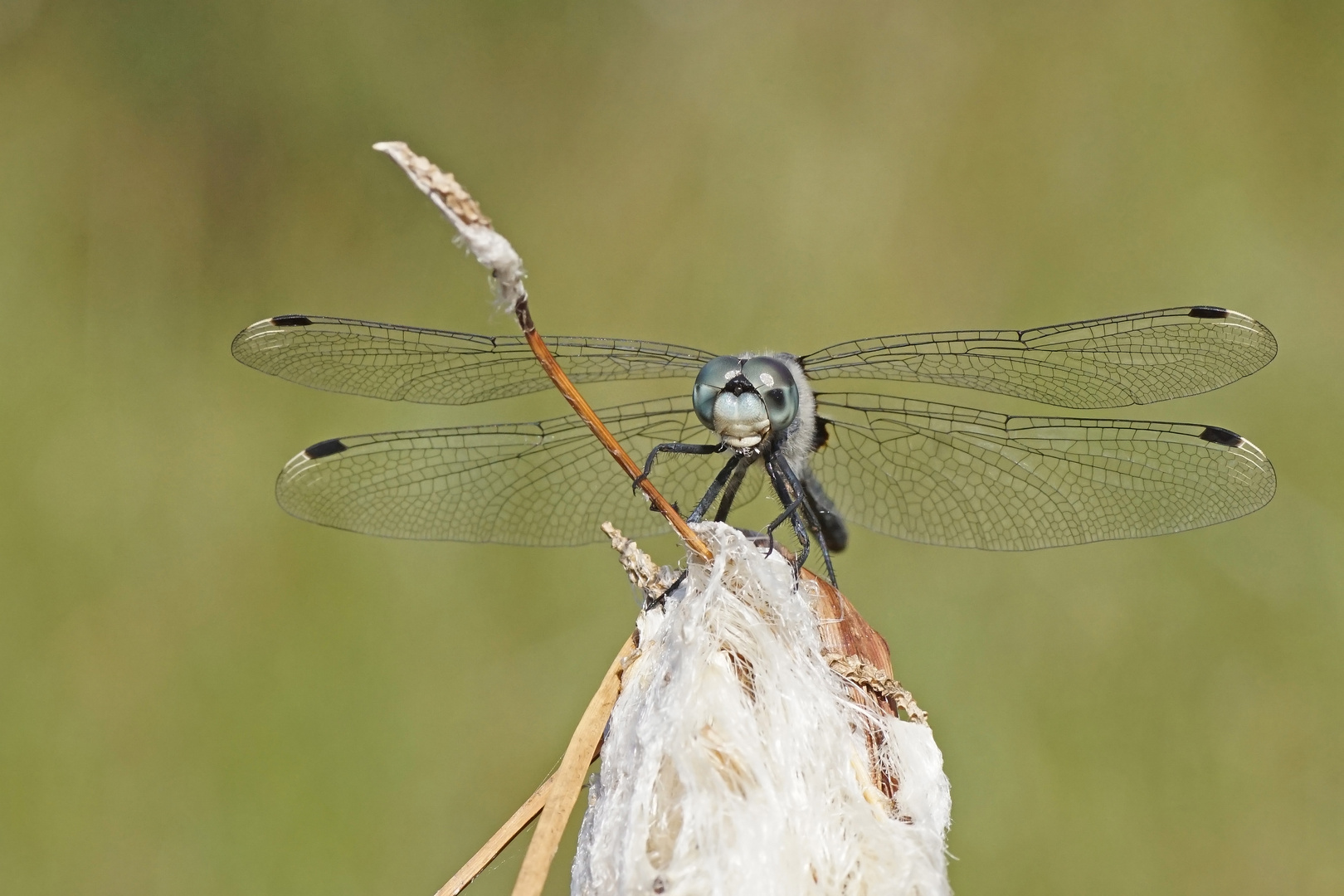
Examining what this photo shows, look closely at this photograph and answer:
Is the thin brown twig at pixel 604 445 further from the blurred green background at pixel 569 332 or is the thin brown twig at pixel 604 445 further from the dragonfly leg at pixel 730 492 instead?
the blurred green background at pixel 569 332

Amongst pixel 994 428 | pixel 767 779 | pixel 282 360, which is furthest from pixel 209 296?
pixel 767 779

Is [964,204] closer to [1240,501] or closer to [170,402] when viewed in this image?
[1240,501]

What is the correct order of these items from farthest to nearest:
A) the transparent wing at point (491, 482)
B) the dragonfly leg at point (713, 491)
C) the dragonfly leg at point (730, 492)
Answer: the transparent wing at point (491, 482), the dragonfly leg at point (730, 492), the dragonfly leg at point (713, 491)

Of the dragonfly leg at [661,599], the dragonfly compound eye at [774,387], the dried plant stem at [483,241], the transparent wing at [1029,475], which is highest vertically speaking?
the transparent wing at [1029,475]

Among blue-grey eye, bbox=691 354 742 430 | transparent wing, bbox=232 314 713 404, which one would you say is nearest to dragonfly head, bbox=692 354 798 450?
blue-grey eye, bbox=691 354 742 430

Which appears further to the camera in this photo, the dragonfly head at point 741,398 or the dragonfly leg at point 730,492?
the dragonfly leg at point 730,492

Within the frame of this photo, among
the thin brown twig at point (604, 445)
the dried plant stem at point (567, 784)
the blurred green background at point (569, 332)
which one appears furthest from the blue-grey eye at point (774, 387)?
the blurred green background at point (569, 332)

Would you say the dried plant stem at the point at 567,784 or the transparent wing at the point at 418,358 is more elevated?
the transparent wing at the point at 418,358

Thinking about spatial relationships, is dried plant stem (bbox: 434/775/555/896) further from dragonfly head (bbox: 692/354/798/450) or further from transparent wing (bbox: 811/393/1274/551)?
transparent wing (bbox: 811/393/1274/551)

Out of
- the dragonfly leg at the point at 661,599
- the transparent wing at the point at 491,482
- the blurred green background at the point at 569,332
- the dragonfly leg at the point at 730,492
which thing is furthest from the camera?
the blurred green background at the point at 569,332
